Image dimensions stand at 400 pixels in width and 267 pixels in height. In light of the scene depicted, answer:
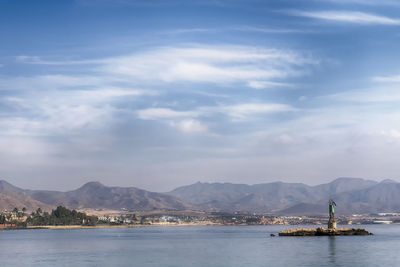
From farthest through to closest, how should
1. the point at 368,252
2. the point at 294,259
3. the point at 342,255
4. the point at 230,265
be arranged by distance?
the point at 368,252, the point at 342,255, the point at 294,259, the point at 230,265

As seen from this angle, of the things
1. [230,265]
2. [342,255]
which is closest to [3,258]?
[230,265]

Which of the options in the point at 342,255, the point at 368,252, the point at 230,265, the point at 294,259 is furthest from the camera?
the point at 368,252

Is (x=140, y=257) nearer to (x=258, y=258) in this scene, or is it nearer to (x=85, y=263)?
(x=85, y=263)

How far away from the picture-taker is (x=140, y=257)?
140 metres

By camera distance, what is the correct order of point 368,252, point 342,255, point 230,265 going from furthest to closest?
point 368,252 < point 342,255 < point 230,265

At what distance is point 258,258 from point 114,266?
Result: 110ft

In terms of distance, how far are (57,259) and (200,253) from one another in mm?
35882

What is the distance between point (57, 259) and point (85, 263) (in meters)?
14.6

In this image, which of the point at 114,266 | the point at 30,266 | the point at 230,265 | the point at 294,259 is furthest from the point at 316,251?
the point at 30,266

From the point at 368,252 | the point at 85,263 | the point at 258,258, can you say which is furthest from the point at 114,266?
the point at 368,252

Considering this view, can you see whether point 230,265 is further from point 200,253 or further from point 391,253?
point 391,253

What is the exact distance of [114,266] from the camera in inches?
4707

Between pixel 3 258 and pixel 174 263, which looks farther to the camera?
pixel 3 258

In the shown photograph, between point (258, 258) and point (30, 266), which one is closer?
point (30, 266)
